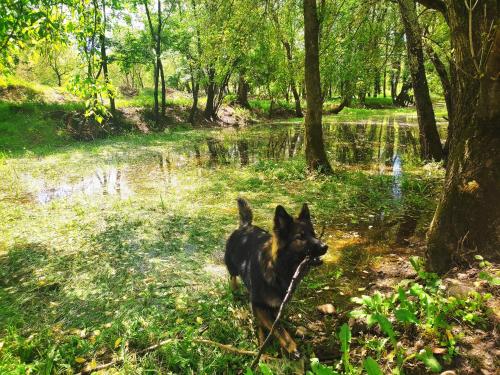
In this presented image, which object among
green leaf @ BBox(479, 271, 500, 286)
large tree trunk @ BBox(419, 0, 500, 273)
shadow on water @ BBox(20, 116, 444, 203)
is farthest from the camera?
shadow on water @ BBox(20, 116, 444, 203)

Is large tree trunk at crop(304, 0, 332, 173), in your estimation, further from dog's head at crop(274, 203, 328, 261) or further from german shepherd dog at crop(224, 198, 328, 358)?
dog's head at crop(274, 203, 328, 261)

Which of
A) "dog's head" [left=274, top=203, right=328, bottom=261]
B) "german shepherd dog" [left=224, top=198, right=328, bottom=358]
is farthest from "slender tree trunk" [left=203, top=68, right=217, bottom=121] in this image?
"dog's head" [left=274, top=203, right=328, bottom=261]

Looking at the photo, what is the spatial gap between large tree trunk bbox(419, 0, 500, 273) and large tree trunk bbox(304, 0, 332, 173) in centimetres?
643

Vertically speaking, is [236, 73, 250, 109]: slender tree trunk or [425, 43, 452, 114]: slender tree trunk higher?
[236, 73, 250, 109]: slender tree trunk

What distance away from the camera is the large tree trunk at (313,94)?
10070 mm

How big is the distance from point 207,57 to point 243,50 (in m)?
1.89

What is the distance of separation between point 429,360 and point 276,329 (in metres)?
1.41

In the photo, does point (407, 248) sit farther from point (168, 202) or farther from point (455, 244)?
point (168, 202)

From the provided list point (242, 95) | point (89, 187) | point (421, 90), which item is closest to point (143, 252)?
point (89, 187)

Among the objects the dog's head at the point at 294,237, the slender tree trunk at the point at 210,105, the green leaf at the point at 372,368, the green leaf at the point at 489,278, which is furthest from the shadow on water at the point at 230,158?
the slender tree trunk at the point at 210,105

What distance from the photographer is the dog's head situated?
3.40m

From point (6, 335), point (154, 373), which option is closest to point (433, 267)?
point (154, 373)

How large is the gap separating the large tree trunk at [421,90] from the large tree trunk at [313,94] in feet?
8.15

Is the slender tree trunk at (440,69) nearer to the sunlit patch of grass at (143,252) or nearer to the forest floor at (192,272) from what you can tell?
the forest floor at (192,272)
